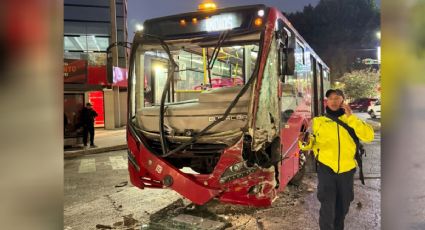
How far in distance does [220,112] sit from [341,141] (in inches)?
68.9

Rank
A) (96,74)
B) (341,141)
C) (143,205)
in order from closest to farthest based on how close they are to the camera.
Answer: (341,141), (143,205), (96,74)

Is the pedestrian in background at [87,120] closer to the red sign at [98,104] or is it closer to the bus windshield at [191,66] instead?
the bus windshield at [191,66]

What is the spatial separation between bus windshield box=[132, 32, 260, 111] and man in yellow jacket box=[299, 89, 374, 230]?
1.61 m

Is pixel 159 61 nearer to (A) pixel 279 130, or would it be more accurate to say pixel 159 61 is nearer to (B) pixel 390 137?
(A) pixel 279 130

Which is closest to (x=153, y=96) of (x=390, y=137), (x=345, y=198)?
(x=345, y=198)

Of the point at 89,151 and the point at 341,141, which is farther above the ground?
the point at 341,141

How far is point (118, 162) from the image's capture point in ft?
38.4

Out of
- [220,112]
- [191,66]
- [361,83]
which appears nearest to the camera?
[220,112]

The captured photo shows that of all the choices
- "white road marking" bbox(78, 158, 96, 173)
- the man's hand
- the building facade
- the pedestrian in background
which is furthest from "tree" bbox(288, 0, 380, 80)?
the man's hand

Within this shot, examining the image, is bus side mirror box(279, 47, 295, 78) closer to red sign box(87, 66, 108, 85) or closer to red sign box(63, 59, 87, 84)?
red sign box(63, 59, 87, 84)

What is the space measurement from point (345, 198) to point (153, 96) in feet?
12.4

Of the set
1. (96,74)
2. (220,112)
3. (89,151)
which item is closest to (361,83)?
(96,74)

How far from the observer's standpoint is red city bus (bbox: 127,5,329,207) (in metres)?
5.17

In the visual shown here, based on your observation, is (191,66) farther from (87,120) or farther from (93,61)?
(93,61)
